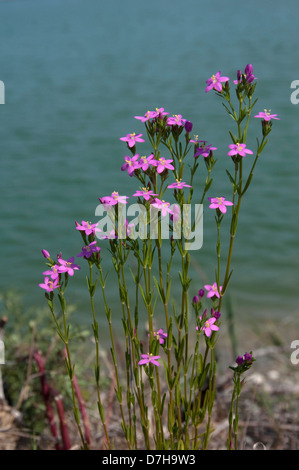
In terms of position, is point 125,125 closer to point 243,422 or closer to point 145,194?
point 243,422

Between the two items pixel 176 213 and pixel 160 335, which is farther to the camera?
pixel 160 335

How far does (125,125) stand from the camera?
9117 millimetres

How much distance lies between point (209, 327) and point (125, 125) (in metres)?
7.20

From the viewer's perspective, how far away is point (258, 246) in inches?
262

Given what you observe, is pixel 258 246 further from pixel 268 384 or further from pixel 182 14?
pixel 182 14

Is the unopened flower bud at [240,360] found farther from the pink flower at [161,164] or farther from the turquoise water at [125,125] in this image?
the turquoise water at [125,125]

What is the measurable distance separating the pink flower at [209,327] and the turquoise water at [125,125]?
165 cm

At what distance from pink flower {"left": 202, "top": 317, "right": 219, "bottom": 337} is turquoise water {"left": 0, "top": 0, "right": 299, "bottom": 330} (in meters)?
1.65

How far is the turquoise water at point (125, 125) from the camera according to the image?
654 cm

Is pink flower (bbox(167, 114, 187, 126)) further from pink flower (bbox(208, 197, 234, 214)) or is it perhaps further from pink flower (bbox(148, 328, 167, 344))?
pink flower (bbox(148, 328, 167, 344))

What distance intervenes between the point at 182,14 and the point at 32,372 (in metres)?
16.6

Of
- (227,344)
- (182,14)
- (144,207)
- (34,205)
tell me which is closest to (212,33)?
(182,14)

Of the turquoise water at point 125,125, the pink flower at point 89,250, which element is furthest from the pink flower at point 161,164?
the turquoise water at point 125,125

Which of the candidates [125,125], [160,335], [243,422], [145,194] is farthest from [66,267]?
[125,125]
